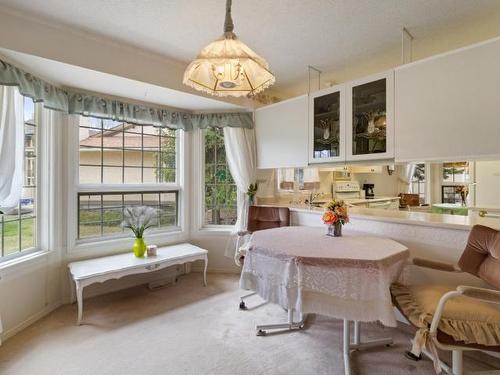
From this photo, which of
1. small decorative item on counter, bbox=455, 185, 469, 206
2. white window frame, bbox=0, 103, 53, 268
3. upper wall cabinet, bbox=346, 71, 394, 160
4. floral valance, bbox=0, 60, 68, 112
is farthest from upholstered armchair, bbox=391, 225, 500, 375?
small decorative item on counter, bbox=455, 185, 469, 206

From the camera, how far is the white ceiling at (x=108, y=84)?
84.9 inches

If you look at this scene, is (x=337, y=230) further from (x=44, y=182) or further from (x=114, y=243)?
(x=44, y=182)

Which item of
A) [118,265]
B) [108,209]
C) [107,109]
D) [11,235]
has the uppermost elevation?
[107,109]

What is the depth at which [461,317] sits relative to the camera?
1.37m

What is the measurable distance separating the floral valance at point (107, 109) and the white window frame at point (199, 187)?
198 millimetres

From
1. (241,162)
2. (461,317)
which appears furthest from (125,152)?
(461,317)

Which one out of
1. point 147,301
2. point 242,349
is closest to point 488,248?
point 242,349

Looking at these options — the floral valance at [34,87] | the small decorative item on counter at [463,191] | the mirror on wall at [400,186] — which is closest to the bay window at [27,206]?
the floral valance at [34,87]

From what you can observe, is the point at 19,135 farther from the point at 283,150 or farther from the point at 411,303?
the point at 411,303

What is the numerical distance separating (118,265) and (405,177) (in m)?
6.19

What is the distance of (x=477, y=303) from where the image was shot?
1490mm

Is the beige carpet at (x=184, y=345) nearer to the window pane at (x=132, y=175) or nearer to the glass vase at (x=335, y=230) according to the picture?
Answer: the glass vase at (x=335, y=230)

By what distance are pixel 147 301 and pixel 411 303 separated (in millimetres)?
2418

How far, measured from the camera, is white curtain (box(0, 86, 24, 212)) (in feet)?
6.60
